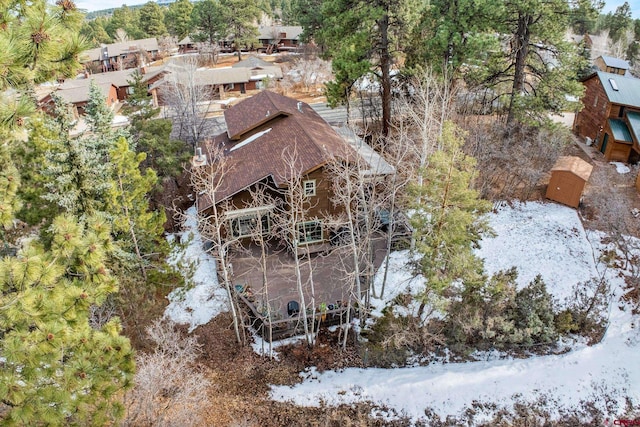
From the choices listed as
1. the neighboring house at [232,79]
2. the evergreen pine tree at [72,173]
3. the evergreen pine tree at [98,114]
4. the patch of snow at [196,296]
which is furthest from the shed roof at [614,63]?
the evergreen pine tree at [72,173]

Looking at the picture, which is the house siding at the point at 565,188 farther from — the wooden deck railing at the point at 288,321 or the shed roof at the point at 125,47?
the shed roof at the point at 125,47

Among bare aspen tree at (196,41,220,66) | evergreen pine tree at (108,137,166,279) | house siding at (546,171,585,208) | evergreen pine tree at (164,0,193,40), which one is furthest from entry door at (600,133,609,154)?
evergreen pine tree at (164,0,193,40)

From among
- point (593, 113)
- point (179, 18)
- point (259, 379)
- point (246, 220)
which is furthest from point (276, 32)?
point (259, 379)

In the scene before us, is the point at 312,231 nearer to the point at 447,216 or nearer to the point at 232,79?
the point at 447,216

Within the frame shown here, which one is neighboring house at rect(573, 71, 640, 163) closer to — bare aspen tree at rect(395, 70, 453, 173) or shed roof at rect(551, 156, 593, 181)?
shed roof at rect(551, 156, 593, 181)

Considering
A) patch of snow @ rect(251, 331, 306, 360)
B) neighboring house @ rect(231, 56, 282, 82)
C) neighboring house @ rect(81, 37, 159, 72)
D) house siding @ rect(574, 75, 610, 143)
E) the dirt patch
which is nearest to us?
patch of snow @ rect(251, 331, 306, 360)

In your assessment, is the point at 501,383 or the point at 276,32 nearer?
the point at 501,383
